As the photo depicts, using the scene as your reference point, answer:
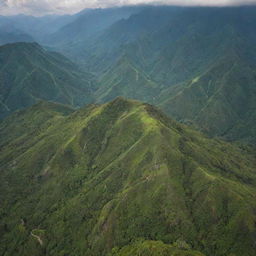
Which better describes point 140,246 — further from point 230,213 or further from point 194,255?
point 230,213

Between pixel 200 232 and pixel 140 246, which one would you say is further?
pixel 200 232

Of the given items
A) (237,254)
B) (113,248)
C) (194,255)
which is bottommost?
(113,248)

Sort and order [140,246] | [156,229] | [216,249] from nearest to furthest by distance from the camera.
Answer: [140,246] → [216,249] → [156,229]

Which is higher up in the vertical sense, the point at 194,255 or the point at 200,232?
the point at 194,255

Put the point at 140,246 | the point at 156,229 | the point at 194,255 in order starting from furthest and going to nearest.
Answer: the point at 156,229, the point at 140,246, the point at 194,255

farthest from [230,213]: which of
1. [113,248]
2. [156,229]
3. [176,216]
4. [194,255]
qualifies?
[113,248]

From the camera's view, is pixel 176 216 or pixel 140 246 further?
pixel 176 216

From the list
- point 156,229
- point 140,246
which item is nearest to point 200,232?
point 156,229

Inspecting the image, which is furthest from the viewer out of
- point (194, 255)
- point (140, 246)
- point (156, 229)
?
point (156, 229)

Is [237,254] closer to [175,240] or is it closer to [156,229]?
[175,240]
